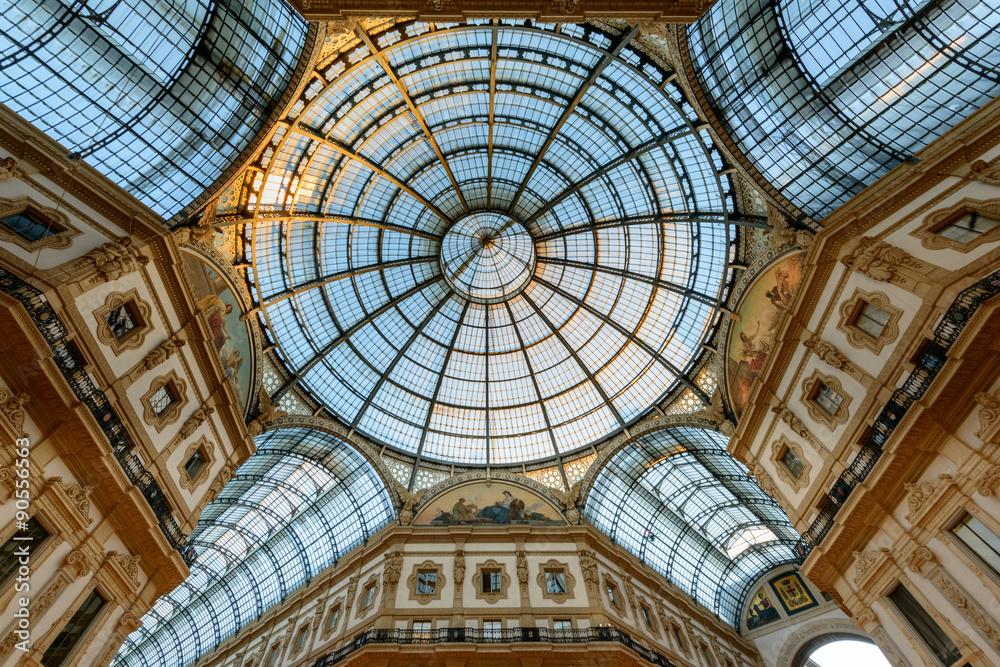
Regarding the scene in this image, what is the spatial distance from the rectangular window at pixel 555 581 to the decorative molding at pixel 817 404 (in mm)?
14363

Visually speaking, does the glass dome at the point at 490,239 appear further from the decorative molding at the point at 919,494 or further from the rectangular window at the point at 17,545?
the rectangular window at the point at 17,545

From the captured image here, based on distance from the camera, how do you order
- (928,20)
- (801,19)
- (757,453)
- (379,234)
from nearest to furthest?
1. (928,20)
2. (801,19)
3. (757,453)
4. (379,234)

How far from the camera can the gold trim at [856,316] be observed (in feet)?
58.0

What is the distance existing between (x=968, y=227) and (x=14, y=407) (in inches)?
1134

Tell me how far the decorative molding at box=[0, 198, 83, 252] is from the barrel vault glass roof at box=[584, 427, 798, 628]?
28418mm

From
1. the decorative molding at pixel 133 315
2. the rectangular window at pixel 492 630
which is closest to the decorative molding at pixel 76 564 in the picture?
the decorative molding at pixel 133 315

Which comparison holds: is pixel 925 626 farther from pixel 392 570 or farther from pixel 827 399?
pixel 392 570

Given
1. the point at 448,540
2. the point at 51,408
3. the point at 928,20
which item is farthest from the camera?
the point at 448,540

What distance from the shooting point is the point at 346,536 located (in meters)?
33.2

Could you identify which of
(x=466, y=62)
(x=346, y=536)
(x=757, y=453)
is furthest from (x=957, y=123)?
(x=346, y=536)

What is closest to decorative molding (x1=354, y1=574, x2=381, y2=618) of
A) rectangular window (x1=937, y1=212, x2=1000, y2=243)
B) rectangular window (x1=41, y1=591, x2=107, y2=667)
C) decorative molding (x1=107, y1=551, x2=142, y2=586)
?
decorative molding (x1=107, y1=551, x2=142, y2=586)

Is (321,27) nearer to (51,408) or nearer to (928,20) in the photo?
(51,408)

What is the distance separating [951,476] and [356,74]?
87.5 feet

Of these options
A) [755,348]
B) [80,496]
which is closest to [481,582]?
[80,496]
